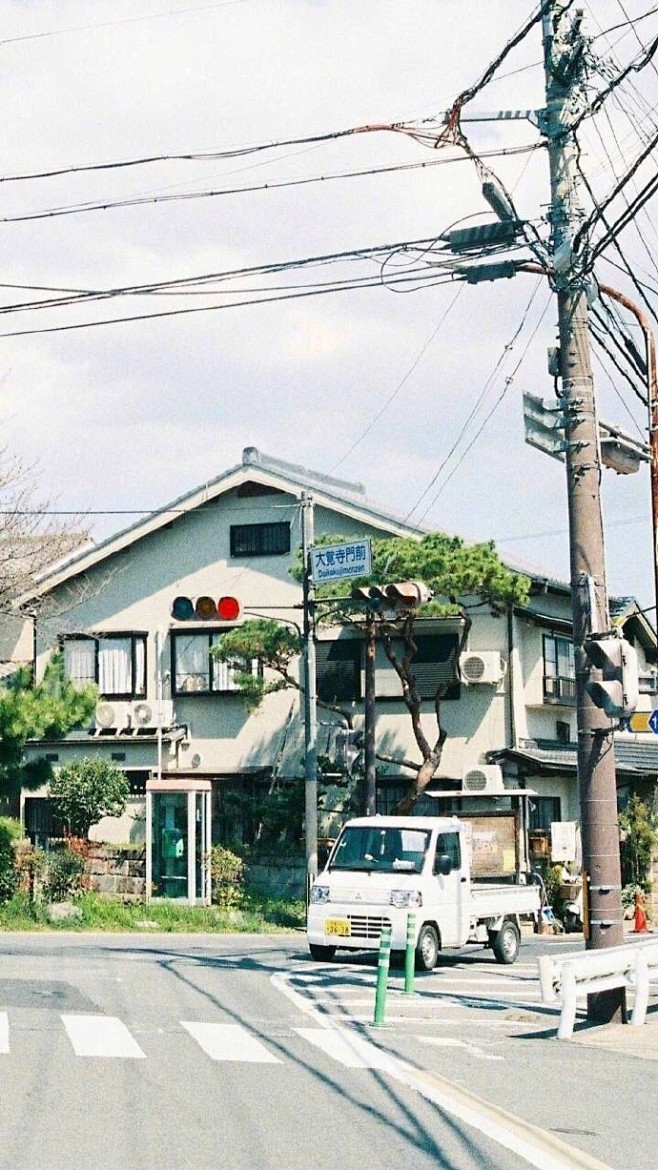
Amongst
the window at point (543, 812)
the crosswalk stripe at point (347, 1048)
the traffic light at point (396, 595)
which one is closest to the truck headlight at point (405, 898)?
the crosswalk stripe at point (347, 1048)

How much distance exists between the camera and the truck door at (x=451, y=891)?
21078 millimetres

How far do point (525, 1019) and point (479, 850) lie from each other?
13.9 metres

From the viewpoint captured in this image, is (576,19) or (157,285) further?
(157,285)

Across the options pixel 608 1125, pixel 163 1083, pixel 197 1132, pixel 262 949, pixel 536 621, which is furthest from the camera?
pixel 536 621

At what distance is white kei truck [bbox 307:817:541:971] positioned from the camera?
20422 millimetres

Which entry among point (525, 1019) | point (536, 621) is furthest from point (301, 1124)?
point (536, 621)

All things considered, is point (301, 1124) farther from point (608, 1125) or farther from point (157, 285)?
point (157, 285)

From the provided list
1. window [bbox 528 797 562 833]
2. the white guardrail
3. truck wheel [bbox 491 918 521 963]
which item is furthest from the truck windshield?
window [bbox 528 797 562 833]

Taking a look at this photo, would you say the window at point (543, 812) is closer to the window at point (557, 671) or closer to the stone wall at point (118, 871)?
the window at point (557, 671)

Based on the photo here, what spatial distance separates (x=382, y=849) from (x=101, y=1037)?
8647mm

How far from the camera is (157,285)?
703 inches

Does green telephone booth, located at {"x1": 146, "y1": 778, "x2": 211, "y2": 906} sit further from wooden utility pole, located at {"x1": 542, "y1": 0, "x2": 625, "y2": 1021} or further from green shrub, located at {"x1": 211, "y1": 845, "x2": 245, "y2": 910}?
wooden utility pole, located at {"x1": 542, "y1": 0, "x2": 625, "y2": 1021}

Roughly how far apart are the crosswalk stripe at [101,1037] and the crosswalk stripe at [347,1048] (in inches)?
67.1

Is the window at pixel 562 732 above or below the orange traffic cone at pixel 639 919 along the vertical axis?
above
